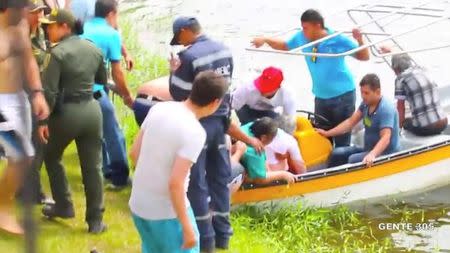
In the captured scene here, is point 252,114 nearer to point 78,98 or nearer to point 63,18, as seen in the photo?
point 78,98

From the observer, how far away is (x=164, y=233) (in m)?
4.04

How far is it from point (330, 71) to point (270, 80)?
38.2 inches

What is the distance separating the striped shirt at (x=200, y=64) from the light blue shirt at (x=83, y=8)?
1678 mm

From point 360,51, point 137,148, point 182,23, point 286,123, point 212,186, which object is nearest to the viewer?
point 137,148

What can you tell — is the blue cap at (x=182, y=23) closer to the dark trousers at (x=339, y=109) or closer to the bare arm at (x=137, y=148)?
the bare arm at (x=137, y=148)

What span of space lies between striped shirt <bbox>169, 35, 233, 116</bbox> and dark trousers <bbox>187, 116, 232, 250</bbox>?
0.37ft

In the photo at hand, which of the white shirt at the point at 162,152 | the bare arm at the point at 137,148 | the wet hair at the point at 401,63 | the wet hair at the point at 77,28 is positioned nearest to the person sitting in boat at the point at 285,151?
the wet hair at the point at 401,63

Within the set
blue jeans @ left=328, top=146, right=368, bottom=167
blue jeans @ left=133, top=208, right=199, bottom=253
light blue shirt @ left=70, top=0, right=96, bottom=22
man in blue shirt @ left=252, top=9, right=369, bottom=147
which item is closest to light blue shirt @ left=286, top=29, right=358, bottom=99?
man in blue shirt @ left=252, top=9, right=369, bottom=147

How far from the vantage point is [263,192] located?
682 cm

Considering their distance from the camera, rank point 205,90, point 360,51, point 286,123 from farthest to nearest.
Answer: point 360,51 < point 286,123 < point 205,90

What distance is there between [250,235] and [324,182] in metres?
1.00

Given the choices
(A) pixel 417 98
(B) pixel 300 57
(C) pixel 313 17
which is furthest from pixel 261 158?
(B) pixel 300 57

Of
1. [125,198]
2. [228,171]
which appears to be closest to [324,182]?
[125,198]

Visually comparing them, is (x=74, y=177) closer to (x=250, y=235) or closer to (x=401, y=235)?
(x=250, y=235)
